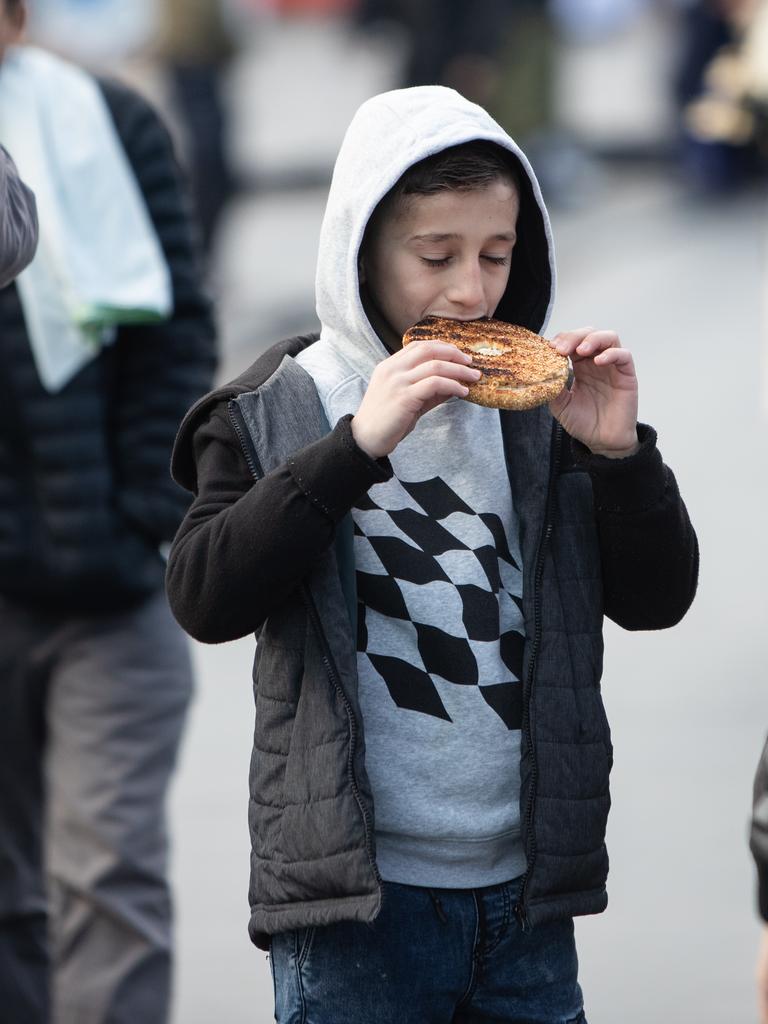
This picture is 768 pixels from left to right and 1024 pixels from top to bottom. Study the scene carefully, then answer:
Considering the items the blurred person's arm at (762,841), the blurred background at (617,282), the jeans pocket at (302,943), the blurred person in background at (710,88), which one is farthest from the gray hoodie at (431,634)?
the blurred person in background at (710,88)

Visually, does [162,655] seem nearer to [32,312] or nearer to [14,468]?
[14,468]

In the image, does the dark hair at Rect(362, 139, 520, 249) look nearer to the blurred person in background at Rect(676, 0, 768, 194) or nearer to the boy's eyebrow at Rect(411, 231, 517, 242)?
the boy's eyebrow at Rect(411, 231, 517, 242)

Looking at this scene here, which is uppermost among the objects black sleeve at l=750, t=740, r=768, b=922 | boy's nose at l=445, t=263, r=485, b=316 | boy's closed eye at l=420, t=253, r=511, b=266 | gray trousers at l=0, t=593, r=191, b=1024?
boy's closed eye at l=420, t=253, r=511, b=266

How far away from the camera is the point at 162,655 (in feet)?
11.6

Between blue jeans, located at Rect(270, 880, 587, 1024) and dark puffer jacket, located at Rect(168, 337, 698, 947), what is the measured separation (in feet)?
0.19

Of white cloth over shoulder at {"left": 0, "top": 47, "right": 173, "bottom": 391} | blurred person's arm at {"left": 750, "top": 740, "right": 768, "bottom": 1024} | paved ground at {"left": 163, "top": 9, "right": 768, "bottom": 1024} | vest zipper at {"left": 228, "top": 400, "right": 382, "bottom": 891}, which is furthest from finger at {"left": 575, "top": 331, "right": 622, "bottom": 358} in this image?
paved ground at {"left": 163, "top": 9, "right": 768, "bottom": 1024}

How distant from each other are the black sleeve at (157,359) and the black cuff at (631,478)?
47.2 inches

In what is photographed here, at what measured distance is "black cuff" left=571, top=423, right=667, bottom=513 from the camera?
240 centimetres

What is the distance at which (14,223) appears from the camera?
267 cm

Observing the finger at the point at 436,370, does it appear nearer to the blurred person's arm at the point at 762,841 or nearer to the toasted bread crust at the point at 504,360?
the toasted bread crust at the point at 504,360

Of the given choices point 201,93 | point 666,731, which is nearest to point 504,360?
point 666,731

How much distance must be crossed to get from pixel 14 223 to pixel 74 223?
750 mm

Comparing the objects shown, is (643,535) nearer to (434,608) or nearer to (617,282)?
(434,608)

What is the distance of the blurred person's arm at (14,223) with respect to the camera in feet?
8.62
